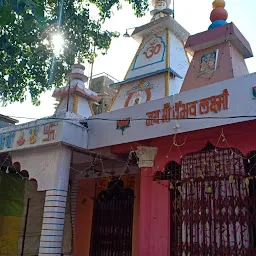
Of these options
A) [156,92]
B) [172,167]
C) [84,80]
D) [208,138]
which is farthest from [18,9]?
[84,80]

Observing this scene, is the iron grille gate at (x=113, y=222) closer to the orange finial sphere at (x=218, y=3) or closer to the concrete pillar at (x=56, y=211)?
the concrete pillar at (x=56, y=211)

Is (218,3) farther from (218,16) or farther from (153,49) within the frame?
(153,49)

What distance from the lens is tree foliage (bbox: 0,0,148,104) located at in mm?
7082

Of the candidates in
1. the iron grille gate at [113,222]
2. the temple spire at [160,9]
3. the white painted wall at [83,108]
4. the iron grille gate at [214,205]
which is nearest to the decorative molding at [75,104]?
the white painted wall at [83,108]

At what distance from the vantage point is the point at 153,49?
939 centimetres

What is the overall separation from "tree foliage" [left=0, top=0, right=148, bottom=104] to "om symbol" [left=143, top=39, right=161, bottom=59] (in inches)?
41.5

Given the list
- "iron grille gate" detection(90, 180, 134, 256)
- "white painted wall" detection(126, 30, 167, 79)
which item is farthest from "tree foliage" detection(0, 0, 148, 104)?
"iron grille gate" detection(90, 180, 134, 256)

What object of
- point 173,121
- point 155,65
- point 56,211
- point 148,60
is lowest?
point 56,211

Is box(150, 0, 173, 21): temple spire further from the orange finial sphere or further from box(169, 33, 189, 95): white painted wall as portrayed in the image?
the orange finial sphere

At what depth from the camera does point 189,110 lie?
6.06 meters

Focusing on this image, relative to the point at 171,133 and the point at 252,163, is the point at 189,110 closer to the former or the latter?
the point at 171,133

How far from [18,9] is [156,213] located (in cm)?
468

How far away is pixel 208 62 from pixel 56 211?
4.59 m

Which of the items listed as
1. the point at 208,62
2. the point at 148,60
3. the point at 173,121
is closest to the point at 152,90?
the point at 148,60
